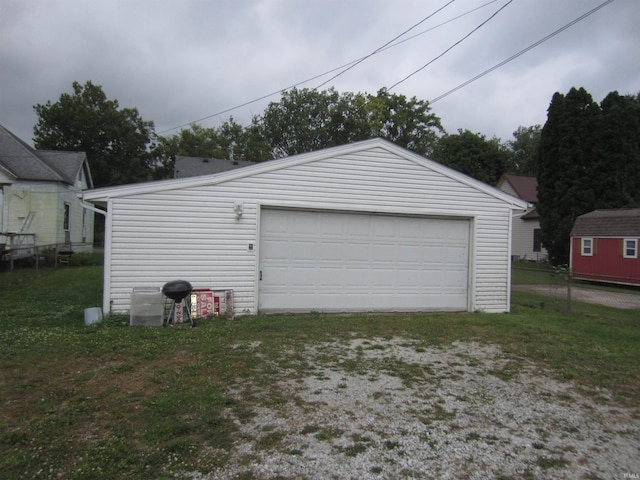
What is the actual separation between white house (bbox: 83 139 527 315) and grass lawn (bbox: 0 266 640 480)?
0.70 m

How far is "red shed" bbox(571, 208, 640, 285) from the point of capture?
1706 centimetres

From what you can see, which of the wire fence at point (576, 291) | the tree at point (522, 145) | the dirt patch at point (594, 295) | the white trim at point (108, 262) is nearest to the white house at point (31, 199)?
the white trim at point (108, 262)

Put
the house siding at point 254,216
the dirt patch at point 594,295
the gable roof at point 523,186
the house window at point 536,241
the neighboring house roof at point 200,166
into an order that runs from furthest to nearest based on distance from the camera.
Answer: the gable roof at point 523,186
the house window at point 536,241
the neighboring house roof at point 200,166
the dirt patch at point 594,295
the house siding at point 254,216

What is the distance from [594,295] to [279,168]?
12.0 meters

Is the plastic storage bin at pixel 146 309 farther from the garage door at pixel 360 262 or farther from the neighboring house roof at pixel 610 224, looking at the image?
the neighboring house roof at pixel 610 224

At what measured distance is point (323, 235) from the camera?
30.3 feet

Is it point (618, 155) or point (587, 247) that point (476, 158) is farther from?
point (587, 247)

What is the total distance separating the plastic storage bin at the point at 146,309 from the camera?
24.6 feet

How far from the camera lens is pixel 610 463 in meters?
3.28

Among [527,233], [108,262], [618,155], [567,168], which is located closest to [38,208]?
[108,262]

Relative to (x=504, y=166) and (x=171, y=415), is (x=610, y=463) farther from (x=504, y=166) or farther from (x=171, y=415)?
(x=504, y=166)

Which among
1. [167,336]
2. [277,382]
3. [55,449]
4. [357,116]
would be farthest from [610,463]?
[357,116]

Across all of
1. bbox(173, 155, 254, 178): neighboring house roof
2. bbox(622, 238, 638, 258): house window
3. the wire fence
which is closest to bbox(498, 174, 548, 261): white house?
the wire fence

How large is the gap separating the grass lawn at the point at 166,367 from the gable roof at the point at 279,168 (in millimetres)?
2253
